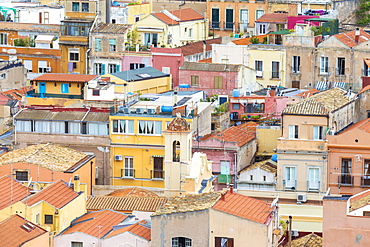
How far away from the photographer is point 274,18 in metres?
108

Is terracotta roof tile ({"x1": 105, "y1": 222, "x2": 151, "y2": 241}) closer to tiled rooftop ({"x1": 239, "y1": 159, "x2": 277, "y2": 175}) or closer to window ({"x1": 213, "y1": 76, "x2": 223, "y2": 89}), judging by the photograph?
tiled rooftop ({"x1": 239, "y1": 159, "x2": 277, "y2": 175})

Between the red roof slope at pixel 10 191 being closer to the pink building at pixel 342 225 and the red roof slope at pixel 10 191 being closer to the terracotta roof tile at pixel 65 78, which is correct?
the pink building at pixel 342 225


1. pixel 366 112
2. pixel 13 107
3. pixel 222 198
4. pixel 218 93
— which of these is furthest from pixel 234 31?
pixel 222 198

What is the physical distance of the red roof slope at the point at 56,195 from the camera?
65125 mm

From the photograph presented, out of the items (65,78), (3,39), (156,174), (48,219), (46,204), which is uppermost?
(3,39)

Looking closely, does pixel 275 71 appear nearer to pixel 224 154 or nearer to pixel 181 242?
pixel 224 154

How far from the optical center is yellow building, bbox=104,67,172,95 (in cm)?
8931

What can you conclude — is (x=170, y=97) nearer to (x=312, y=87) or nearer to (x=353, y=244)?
(x=312, y=87)

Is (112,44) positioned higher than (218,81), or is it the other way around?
(112,44)

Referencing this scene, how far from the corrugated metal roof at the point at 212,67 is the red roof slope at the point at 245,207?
1214 inches

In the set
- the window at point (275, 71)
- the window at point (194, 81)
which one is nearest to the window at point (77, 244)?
the window at point (194, 81)

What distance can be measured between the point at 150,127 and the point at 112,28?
86.4 ft

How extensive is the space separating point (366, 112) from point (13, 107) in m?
21.2

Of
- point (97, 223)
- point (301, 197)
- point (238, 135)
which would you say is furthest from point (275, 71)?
point (97, 223)
